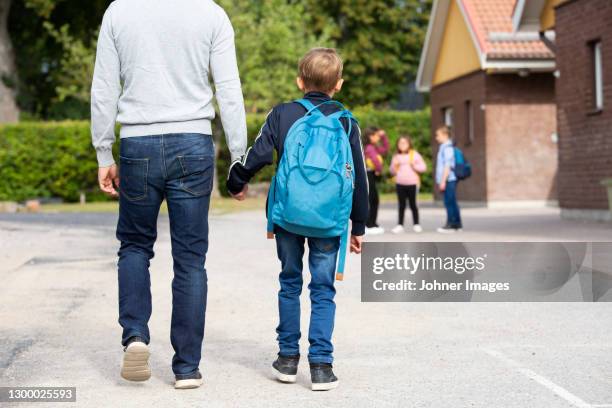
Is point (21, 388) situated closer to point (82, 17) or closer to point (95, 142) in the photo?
point (95, 142)

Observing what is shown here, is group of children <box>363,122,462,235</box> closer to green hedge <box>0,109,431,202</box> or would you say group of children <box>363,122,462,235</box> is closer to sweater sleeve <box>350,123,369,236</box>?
sweater sleeve <box>350,123,369,236</box>

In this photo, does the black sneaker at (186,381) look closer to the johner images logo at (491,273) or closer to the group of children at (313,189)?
the group of children at (313,189)

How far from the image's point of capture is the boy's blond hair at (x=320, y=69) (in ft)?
18.9

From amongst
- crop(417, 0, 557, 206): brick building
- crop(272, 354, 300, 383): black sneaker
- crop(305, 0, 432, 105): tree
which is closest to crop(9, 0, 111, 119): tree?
crop(305, 0, 432, 105): tree

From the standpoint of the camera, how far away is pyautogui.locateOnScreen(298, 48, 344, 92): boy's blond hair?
5.77m

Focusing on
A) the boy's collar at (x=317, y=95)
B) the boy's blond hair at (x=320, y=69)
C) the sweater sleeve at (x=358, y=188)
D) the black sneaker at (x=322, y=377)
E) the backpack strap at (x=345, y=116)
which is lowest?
the black sneaker at (x=322, y=377)

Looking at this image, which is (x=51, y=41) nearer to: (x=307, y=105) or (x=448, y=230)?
(x=448, y=230)

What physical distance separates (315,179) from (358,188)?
13.0 inches

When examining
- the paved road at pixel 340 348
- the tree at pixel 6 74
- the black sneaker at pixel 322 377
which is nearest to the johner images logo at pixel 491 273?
the paved road at pixel 340 348

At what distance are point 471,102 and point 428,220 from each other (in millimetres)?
9910

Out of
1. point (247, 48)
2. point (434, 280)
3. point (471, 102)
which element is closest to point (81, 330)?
point (434, 280)

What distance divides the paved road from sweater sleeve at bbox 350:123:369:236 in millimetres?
815

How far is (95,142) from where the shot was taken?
18.4ft

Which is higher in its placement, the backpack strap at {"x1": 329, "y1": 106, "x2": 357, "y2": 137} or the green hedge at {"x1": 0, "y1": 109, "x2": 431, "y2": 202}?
the backpack strap at {"x1": 329, "y1": 106, "x2": 357, "y2": 137}
